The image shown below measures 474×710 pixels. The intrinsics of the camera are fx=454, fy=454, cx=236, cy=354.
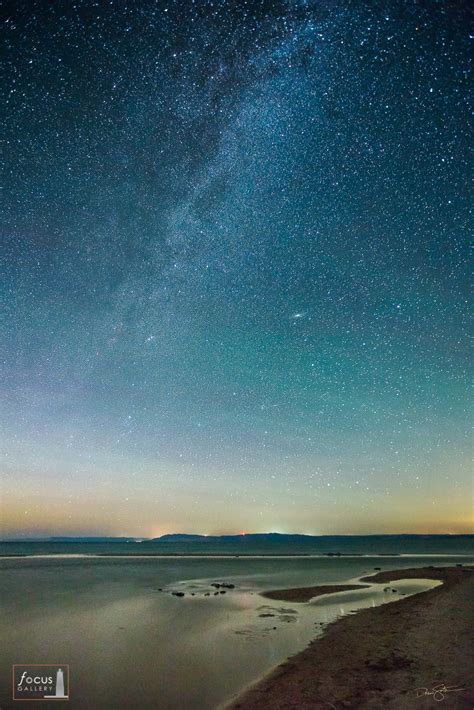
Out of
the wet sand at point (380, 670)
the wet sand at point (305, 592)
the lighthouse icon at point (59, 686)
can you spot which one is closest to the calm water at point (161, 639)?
the lighthouse icon at point (59, 686)

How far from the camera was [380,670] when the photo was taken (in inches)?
491

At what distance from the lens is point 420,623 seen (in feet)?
60.7

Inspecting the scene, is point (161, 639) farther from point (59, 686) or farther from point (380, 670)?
point (380, 670)

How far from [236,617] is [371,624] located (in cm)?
742

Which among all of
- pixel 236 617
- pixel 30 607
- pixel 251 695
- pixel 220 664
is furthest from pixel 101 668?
pixel 30 607

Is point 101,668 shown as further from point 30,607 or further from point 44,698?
point 30,607

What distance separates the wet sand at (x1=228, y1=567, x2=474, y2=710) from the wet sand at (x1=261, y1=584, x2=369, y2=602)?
1166 cm

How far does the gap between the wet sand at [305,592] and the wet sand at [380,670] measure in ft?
38.3
